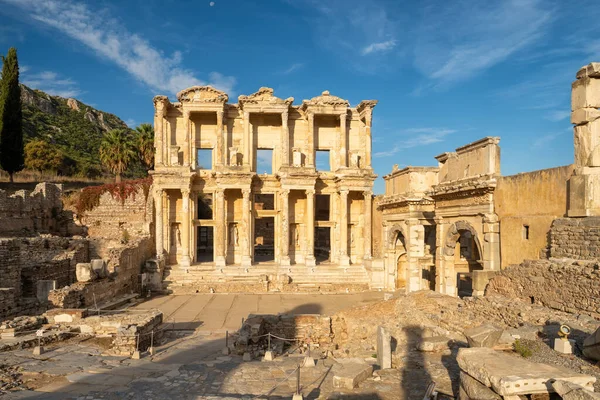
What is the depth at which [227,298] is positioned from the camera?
21.7m

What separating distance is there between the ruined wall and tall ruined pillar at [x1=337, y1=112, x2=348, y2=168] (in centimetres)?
1458

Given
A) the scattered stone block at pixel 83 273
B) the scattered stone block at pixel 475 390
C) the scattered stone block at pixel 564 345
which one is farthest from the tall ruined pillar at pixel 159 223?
the scattered stone block at pixel 564 345

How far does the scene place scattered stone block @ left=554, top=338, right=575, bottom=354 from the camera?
7246 mm

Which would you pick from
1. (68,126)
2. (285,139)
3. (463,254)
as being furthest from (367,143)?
(68,126)

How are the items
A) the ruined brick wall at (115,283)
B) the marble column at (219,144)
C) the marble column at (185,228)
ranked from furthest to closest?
1. the marble column at (219,144)
2. the marble column at (185,228)
3. the ruined brick wall at (115,283)

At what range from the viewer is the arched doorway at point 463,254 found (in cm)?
1512

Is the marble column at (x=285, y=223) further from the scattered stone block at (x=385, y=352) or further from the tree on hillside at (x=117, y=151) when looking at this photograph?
the tree on hillside at (x=117, y=151)

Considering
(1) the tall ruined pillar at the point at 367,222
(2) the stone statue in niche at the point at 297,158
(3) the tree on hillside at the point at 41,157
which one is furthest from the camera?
(3) the tree on hillside at the point at 41,157

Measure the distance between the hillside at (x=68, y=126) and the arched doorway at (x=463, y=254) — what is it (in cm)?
4457

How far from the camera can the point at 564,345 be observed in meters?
7.27

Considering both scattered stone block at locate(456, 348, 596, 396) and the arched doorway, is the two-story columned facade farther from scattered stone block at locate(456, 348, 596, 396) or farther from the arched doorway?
scattered stone block at locate(456, 348, 596, 396)

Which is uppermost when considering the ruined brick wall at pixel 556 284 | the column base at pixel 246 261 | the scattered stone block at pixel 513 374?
the ruined brick wall at pixel 556 284

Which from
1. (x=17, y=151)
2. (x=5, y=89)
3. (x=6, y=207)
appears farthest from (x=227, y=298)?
(x=5, y=89)

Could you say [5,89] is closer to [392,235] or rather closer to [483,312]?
[392,235]
